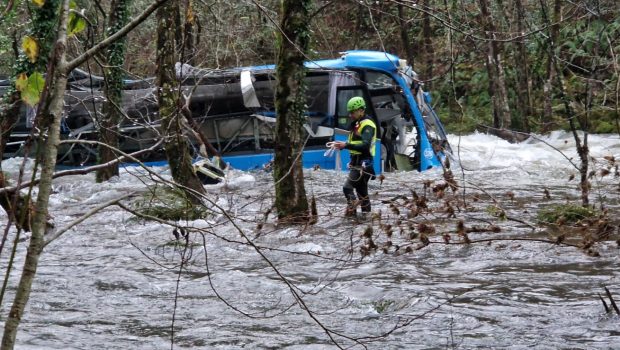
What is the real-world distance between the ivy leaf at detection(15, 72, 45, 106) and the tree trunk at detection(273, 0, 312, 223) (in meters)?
8.42

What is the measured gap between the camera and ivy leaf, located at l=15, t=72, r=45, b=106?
3099mm

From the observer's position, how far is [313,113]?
20188 millimetres

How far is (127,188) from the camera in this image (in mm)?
18312

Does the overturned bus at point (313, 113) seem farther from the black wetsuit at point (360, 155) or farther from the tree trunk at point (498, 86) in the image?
the tree trunk at point (498, 86)

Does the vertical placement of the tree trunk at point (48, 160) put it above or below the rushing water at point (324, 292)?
above

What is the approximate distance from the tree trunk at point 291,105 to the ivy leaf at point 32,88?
842 cm

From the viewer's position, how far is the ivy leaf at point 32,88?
3.10m

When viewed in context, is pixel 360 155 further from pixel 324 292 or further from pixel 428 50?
pixel 428 50

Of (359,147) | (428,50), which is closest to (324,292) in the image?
(359,147)

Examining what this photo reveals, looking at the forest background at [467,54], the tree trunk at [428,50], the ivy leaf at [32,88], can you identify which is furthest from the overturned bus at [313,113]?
the ivy leaf at [32,88]

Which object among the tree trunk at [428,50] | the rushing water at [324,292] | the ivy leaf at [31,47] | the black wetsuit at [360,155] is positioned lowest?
the rushing water at [324,292]

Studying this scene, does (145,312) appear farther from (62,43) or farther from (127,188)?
(127,188)

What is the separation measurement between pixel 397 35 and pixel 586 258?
2269 centimetres

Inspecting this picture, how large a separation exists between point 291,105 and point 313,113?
8.08 m
